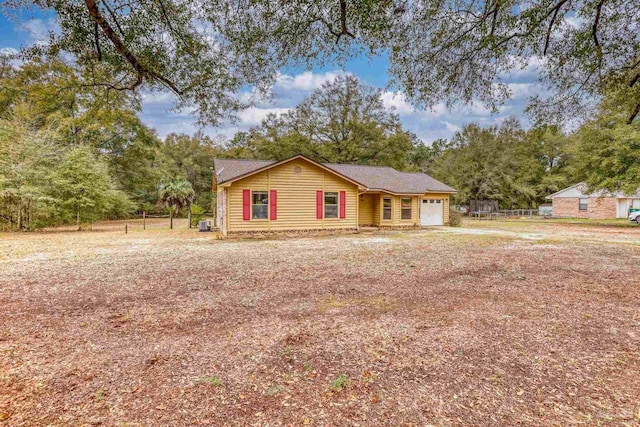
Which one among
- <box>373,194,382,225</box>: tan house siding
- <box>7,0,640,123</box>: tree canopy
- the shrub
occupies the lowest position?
the shrub

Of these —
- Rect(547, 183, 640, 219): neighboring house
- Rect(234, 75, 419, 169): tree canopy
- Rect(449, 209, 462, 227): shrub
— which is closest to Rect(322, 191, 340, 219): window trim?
Rect(449, 209, 462, 227): shrub

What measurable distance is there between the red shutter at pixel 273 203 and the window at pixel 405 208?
8.10 m

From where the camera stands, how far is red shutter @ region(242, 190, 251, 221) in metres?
13.9

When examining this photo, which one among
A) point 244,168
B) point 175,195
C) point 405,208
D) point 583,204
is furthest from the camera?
point 583,204

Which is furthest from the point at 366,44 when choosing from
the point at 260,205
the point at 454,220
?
the point at 454,220

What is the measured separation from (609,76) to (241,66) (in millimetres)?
6841

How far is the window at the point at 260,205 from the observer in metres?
14.1

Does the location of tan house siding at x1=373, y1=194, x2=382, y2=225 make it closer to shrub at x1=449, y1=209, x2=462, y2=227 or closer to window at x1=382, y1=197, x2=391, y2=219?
window at x1=382, y1=197, x2=391, y2=219

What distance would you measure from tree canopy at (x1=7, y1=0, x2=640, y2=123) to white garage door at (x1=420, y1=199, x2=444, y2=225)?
1379 centimetres

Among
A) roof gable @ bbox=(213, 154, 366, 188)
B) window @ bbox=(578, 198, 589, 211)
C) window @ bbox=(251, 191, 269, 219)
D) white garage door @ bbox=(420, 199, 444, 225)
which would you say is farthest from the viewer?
window @ bbox=(578, 198, 589, 211)

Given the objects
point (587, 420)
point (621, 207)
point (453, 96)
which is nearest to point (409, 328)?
point (587, 420)

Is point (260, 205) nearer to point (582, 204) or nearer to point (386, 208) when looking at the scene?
point (386, 208)

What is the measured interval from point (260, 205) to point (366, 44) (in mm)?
9552

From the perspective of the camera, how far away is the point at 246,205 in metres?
13.9
